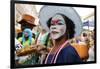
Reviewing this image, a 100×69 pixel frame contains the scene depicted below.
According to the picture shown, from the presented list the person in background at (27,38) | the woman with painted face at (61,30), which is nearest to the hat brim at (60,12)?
the woman with painted face at (61,30)

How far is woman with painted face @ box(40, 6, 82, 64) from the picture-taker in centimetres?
205

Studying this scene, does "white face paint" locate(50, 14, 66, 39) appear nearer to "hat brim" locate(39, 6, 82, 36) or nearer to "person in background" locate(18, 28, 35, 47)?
"hat brim" locate(39, 6, 82, 36)

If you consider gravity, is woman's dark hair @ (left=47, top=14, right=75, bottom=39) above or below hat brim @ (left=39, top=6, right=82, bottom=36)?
below

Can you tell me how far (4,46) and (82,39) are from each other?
0.83 meters

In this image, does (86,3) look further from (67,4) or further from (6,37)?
(6,37)

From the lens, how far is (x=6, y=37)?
75.5 inches

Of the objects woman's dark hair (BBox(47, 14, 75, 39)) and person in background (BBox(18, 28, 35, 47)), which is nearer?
person in background (BBox(18, 28, 35, 47))

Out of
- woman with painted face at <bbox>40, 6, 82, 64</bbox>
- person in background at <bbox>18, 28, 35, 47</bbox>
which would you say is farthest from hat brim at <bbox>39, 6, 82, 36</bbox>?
person in background at <bbox>18, 28, 35, 47</bbox>

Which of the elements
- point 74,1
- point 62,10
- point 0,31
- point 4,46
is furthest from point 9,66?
point 74,1

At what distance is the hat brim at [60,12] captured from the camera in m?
2.03

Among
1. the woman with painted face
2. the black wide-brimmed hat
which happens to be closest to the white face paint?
the woman with painted face

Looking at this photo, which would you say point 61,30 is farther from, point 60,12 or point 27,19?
point 27,19

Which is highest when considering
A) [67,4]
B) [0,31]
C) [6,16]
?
[67,4]

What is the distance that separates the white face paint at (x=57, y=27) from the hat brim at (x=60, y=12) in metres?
0.05
